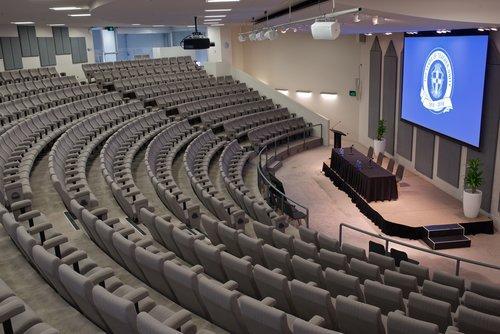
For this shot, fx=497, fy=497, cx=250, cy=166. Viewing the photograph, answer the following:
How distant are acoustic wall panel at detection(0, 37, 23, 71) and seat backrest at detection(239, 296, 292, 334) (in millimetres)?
14372

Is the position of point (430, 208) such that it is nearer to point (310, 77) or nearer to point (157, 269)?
point (157, 269)

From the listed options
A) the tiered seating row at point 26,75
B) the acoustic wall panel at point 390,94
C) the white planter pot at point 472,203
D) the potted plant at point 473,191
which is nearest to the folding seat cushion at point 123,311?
the potted plant at point 473,191

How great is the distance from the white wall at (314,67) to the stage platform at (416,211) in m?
5.81

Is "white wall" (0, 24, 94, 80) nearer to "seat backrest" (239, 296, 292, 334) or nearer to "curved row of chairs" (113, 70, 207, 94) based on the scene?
"curved row of chairs" (113, 70, 207, 94)

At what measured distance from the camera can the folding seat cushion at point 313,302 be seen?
3.73 meters

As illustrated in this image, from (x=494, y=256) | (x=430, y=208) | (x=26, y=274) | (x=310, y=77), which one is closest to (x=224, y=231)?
(x=26, y=274)

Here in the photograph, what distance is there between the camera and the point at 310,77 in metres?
17.8

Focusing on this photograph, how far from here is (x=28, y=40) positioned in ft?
52.1

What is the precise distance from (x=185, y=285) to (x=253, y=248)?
1543 mm

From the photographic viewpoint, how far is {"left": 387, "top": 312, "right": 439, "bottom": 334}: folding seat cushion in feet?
11.0

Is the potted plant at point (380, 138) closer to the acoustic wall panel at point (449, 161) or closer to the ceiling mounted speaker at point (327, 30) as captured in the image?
the acoustic wall panel at point (449, 161)

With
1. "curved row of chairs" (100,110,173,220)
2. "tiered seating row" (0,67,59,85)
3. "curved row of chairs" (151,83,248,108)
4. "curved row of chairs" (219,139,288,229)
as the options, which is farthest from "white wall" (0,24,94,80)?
"curved row of chairs" (219,139,288,229)

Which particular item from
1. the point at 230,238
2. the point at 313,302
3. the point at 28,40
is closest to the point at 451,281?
the point at 313,302

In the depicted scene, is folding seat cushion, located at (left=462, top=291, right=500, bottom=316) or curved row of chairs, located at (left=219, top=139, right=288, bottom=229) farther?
curved row of chairs, located at (left=219, top=139, right=288, bottom=229)
